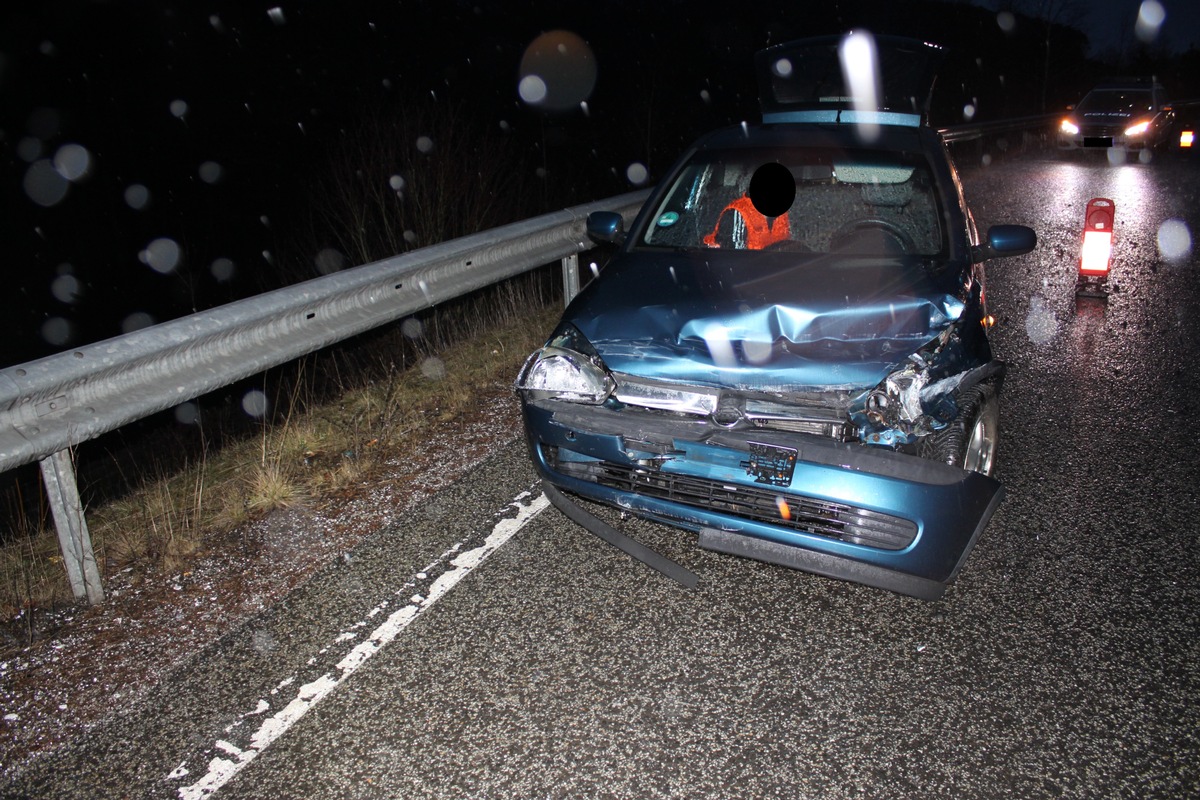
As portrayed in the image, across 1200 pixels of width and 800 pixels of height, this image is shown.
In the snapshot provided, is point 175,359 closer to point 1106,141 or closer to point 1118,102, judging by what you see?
point 1106,141

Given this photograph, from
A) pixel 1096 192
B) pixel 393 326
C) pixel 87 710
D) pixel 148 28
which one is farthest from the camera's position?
pixel 148 28

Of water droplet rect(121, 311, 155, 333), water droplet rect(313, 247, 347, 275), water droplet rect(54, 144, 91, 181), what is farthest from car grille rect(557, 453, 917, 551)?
water droplet rect(54, 144, 91, 181)

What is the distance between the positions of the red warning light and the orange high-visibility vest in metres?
4.23

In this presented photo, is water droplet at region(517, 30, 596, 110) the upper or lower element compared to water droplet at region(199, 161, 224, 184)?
upper

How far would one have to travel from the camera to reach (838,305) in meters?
3.73

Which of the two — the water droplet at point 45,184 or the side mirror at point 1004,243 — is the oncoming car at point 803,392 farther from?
the water droplet at point 45,184

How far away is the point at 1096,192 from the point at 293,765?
52.3ft

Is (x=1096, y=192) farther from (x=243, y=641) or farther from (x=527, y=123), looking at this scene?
(x=243, y=641)

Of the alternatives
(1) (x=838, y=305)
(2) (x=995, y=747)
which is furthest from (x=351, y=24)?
(2) (x=995, y=747)

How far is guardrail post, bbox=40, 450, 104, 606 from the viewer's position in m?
3.51

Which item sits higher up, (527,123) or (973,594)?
(527,123)

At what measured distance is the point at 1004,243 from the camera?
4.46m

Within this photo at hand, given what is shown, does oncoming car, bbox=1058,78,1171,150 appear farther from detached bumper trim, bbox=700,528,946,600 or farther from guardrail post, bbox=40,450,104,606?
guardrail post, bbox=40,450,104,606

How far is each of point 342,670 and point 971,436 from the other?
101 inches
